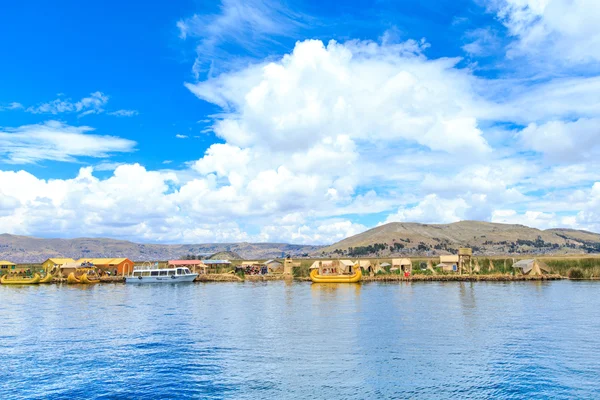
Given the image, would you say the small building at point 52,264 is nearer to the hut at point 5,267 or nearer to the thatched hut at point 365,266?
the hut at point 5,267

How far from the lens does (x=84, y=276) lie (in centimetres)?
13362

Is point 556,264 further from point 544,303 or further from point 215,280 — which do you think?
point 215,280

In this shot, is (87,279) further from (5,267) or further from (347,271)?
(347,271)

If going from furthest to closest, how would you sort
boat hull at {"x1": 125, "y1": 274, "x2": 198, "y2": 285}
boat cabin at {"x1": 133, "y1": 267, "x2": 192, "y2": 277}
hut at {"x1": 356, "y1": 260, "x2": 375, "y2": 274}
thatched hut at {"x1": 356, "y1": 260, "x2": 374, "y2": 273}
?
thatched hut at {"x1": 356, "y1": 260, "x2": 374, "y2": 273}, hut at {"x1": 356, "y1": 260, "x2": 375, "y2": 274}, boat cabin at {"x1": 133, "y1": 267, "x2": 192, "y2": 277}, boat hull at {"x1": 125, "y1": 274, "x2": 198, "y2": 285}

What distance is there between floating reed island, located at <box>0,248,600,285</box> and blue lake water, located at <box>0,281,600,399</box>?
61.5 metres

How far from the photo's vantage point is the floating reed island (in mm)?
126688

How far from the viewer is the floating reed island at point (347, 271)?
127 meters

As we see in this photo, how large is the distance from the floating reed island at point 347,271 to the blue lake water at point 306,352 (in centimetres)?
6148

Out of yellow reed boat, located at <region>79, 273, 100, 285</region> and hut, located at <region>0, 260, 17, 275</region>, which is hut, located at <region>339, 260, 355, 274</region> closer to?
yellow reed boat, located at <region>79, 273, 100, 285</region>

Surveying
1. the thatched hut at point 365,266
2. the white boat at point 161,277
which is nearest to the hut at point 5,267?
the white boat at point 161,277

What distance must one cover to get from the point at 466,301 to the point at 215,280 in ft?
289

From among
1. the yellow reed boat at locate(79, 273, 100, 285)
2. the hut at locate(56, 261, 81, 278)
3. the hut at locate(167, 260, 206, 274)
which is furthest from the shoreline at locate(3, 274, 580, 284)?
the hut at locate(167, 260, 206, 274)

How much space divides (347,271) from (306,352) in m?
103

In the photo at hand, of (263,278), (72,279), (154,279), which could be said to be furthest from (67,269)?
Result: (263,278)
